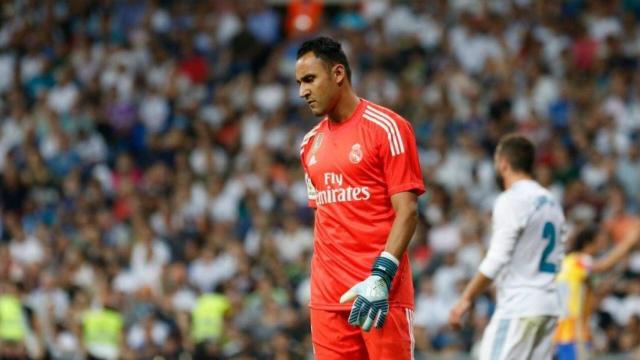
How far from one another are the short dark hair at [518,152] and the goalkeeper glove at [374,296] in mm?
1990

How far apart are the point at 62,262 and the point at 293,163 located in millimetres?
3297

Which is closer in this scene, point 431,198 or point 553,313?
point 553,313

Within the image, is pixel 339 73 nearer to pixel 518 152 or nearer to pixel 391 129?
pixel 391 129

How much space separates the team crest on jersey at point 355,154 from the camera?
22.6 feet

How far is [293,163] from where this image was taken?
57.7 feet

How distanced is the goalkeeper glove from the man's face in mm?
920

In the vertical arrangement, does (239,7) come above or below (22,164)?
above

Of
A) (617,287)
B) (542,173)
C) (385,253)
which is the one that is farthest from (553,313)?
(542,173)

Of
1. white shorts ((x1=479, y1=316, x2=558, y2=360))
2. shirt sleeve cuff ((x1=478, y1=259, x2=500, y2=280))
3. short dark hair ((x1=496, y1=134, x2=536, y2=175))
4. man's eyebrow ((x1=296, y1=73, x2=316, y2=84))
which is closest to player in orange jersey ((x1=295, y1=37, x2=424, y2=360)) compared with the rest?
man's eyebrow ((x1=296, y1=73, x2=316, y2=84))

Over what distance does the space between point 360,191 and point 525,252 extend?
5.61 ft

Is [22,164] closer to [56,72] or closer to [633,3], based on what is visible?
[56,72]

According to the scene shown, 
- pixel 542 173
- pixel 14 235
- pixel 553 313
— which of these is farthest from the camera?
pixel 14 235

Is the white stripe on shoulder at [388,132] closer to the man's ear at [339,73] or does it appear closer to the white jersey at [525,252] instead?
the man's ear at [339,73]

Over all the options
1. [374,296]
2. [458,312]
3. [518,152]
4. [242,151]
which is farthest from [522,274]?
[242,151]
